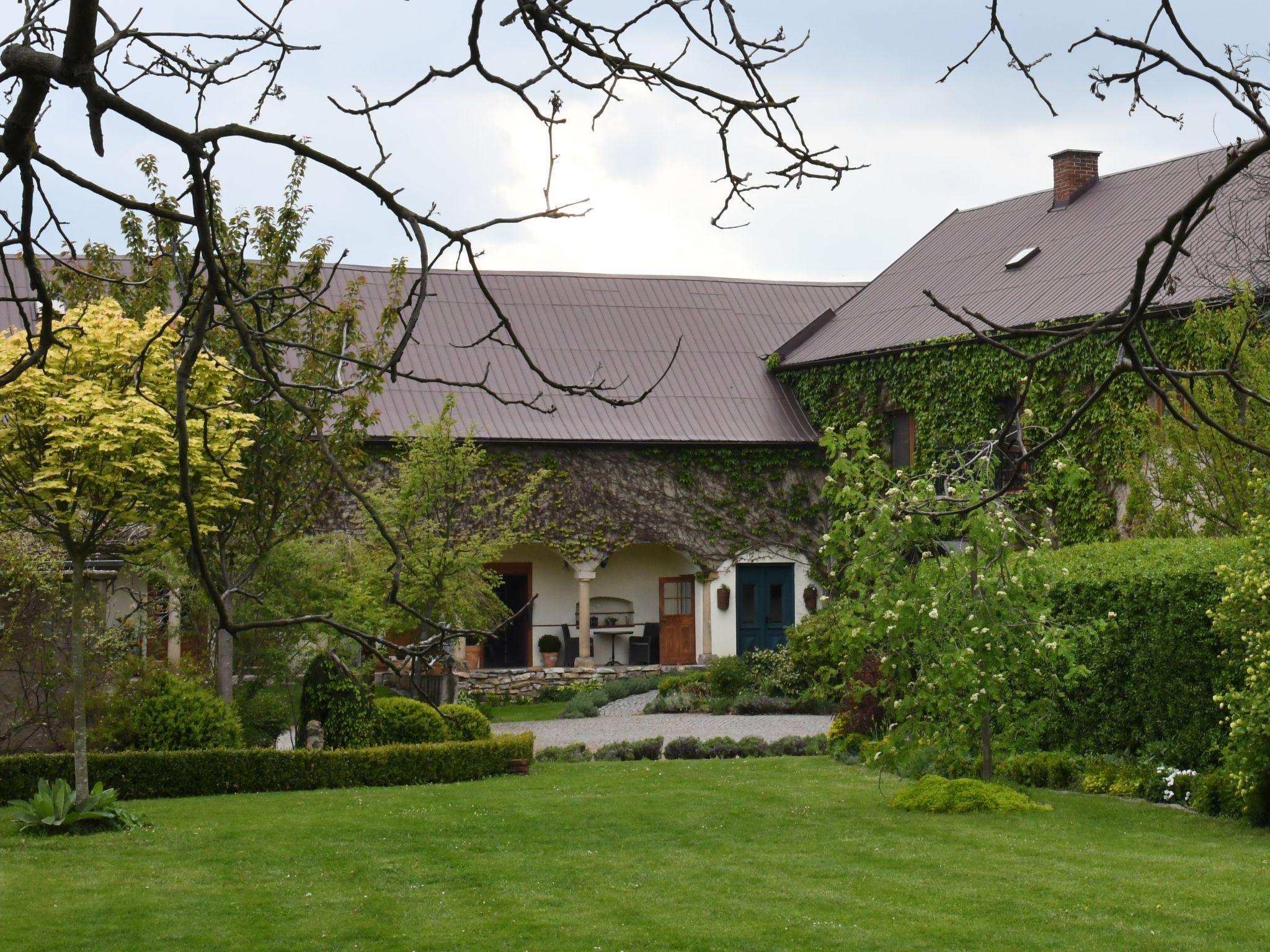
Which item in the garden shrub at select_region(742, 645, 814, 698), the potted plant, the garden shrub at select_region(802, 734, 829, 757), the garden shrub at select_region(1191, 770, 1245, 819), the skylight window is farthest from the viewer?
the potted plant

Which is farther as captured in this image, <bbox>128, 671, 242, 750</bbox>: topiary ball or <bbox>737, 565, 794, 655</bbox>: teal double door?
<bbox>737, 565, 794, 655</bbox>: teal double door

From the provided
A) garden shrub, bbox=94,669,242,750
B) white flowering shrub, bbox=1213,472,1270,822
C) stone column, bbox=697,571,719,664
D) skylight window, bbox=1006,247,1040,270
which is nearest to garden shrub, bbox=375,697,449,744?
garden shrub, bbox=94,669,242,750

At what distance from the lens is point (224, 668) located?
53.7 ft

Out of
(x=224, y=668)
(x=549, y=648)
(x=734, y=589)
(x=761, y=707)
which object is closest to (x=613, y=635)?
(x=549, y=648)

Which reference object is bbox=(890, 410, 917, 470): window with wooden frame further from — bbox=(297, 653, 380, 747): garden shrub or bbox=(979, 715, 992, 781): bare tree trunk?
bbox=(979, 715, 992, 781): bare tree trunk

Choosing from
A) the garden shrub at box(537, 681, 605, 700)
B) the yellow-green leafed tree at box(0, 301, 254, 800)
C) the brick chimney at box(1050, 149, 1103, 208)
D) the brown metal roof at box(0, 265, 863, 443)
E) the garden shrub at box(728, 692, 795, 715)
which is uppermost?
the brick chimney at box(1050, 149, 1103, 208)

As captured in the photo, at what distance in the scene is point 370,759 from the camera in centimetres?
1474

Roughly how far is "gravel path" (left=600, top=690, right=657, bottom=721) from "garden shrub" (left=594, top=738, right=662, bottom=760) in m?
4.64

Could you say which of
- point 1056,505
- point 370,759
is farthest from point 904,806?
point 1056,505

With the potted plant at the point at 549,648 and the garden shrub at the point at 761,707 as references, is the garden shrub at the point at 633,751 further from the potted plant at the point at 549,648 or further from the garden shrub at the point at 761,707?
the potted plant at the point at 549,648

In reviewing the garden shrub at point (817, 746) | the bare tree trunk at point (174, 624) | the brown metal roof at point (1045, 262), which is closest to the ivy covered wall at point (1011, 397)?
the brown metal roof at point (1045, 262)

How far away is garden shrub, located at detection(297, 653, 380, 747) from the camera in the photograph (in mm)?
15234

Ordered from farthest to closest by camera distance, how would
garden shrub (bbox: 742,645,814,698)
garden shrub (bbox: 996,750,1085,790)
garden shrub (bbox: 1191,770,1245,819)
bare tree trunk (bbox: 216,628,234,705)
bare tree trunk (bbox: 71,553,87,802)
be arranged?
1. garden shrub (bbox: 742,645,814,698)
2. bare tree trunk (bbox: 216,628,234,705)
3. garden shrub (bbox: 996,750,1085,790)
4. bare tree trunk (bbox: 71,553,87,802)
5. garden shrub (bbox: 1191,770,1245,819)

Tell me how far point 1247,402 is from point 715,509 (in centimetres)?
1057
